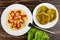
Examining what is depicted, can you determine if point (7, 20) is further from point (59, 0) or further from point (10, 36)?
point (59, 0)

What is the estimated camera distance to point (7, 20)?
1229mm

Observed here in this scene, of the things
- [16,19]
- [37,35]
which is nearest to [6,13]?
[16,19]

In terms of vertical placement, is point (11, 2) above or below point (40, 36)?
above

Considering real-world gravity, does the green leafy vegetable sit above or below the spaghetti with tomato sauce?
below

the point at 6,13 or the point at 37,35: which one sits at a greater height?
the point at 6,13

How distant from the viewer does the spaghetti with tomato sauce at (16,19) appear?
4.01 ft

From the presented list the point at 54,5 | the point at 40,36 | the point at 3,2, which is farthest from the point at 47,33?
the point at 3,2

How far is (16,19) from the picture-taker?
1226 millimetres

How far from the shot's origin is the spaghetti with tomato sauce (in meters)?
1.22

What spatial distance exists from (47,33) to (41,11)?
120 millimetres

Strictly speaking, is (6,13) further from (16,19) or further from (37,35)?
(37,35)

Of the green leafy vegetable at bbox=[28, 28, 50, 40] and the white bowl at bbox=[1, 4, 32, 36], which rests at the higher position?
the white bowl at bbox=[1, 4, 32, 36]

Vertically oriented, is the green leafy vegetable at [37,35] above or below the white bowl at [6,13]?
below

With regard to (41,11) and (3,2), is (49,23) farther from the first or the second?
(3,2)
